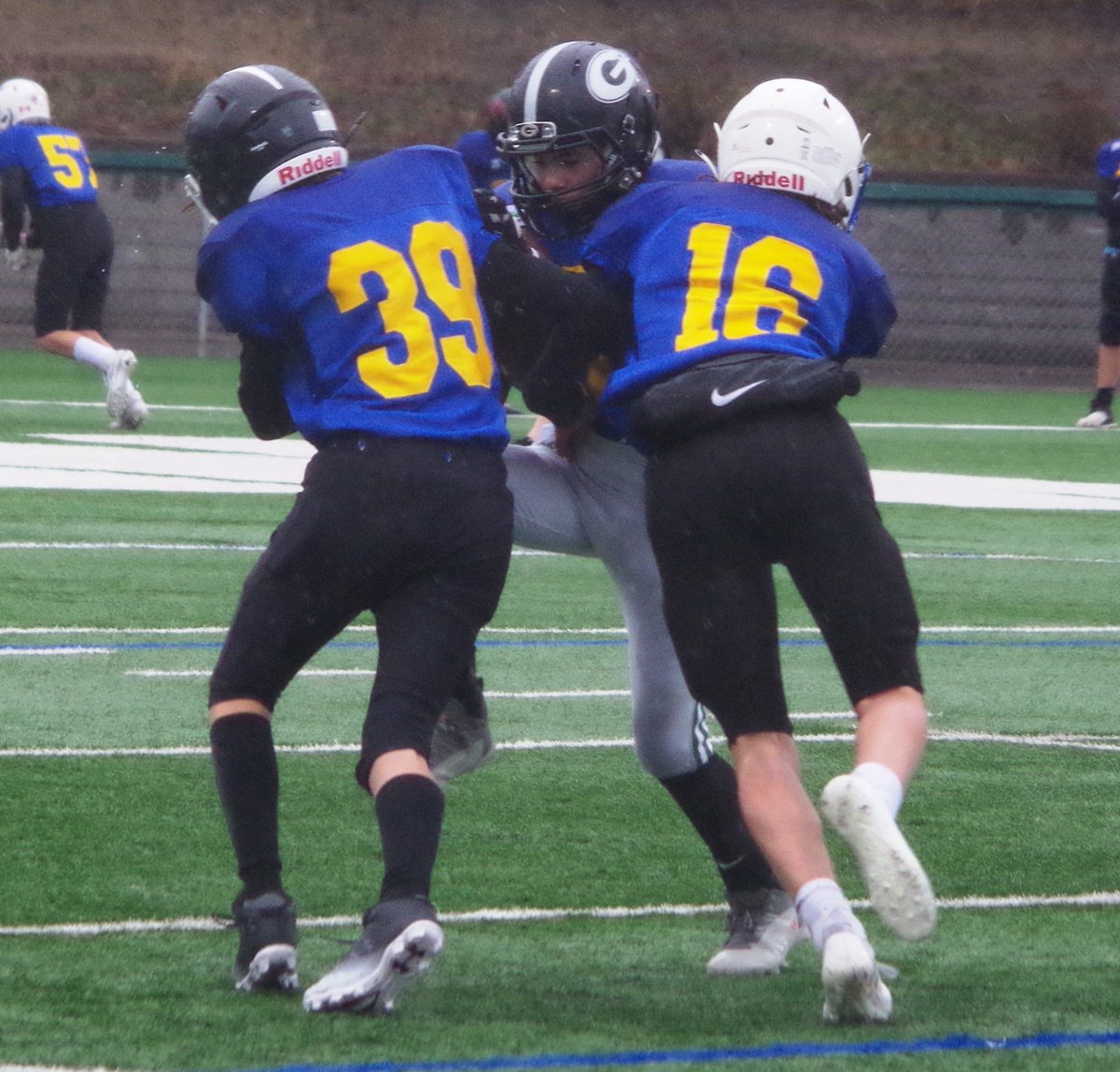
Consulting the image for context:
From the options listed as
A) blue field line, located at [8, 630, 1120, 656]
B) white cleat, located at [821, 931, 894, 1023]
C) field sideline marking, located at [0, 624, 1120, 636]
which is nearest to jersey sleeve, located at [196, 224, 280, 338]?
white cleat, located at [821, 931, 894, 1023]

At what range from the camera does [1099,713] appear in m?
6.72

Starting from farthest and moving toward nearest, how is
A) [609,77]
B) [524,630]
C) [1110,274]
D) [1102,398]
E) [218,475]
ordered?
[1102,398] → [1110,274] → [218,475] → [524,630] → [609,77]

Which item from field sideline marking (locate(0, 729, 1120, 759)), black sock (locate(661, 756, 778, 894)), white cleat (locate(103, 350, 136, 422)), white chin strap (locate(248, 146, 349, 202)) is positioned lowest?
white cleat (locate(103, 350, 136, 422))

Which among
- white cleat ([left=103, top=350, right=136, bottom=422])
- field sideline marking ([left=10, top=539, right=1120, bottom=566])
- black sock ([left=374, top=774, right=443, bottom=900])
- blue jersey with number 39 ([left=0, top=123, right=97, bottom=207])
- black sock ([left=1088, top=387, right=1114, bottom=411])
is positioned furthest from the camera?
black sock ([left=1088, top=387, right=1114, bottom=411])

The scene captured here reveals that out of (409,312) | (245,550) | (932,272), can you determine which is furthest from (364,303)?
(932,272)

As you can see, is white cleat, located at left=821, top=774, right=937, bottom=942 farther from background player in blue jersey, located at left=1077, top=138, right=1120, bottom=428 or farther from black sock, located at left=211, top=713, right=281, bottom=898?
background player in blue jersey, located at left=1077, top=138, right=1120, bottom=428

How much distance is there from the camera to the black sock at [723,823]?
14.4ft

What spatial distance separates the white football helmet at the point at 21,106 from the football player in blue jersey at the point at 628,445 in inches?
405

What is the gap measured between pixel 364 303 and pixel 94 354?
32.4 feet

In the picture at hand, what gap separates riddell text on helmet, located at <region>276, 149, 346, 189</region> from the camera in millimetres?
4199

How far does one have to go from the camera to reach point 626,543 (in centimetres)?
452

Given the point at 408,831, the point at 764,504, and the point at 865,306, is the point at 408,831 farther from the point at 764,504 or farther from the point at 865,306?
the point at 865,306

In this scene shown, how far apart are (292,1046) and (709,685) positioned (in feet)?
2.92

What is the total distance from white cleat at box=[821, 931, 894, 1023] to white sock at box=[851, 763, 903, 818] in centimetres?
21
